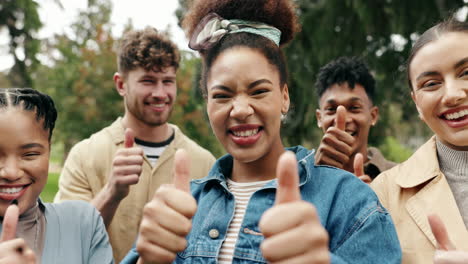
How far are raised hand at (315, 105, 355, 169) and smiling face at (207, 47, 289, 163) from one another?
2.82ft

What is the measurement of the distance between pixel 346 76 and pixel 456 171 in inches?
57.5

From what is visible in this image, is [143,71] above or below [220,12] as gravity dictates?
above

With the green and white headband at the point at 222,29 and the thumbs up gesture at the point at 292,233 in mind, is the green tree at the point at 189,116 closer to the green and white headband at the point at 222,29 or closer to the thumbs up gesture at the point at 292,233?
the green and white headband at the point at 222,29

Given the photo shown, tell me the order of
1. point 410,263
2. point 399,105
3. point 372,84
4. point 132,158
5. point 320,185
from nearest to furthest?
point 320,185, point 410,263, point 132,158, point 372,84, point 399,105

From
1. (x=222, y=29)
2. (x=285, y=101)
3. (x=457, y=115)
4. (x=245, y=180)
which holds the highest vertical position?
(x=222, y=29)

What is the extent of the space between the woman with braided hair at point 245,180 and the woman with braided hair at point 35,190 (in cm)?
31

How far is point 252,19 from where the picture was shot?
2.26 meters

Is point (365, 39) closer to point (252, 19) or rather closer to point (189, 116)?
point (252, 19)

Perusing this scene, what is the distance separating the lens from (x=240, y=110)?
2.04m

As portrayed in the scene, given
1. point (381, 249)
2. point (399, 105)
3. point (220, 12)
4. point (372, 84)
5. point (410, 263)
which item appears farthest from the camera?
point (399, 105)

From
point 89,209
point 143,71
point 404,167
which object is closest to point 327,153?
point 404,167

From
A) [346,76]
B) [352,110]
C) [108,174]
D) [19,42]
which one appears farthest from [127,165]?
[19,42]

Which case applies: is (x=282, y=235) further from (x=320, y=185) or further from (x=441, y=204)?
(x=441, y=204)

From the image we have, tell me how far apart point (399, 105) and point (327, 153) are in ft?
16.0
